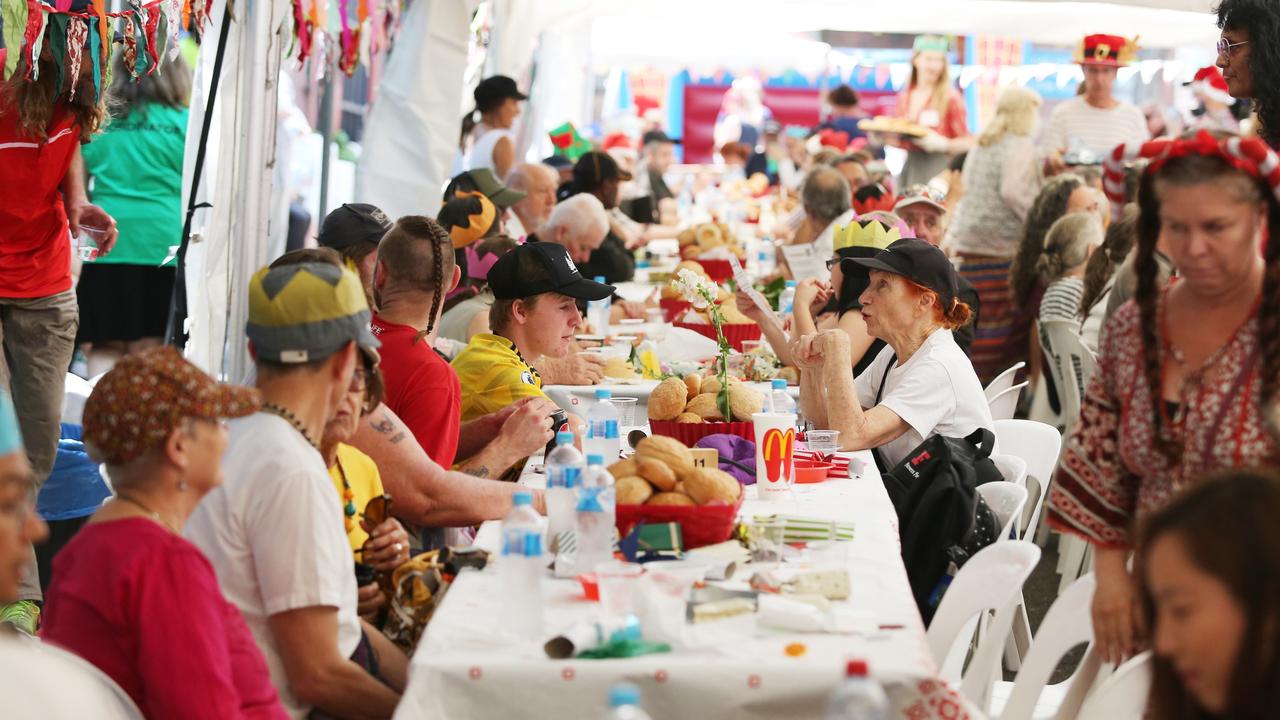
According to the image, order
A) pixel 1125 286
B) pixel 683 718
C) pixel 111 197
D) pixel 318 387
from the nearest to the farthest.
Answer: pixel 683 718 → pixel 318 387 → pixel 1125 286 → pixel 111 197

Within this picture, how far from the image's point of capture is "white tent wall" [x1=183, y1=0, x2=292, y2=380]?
17.1 ft

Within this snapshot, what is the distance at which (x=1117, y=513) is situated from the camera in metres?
2.55

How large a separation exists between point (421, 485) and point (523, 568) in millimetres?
702

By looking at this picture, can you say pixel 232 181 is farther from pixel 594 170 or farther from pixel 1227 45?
pixel 594 170

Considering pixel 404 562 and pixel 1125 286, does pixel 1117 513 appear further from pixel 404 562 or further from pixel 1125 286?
pixel 1125 286

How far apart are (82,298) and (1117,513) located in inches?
225

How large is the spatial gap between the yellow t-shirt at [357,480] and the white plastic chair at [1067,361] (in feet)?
12.8

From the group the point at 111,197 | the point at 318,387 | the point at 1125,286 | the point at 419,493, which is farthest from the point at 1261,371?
the point at 111,197

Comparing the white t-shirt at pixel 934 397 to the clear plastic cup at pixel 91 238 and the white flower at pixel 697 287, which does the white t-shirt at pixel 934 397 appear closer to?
the white flower at pixel 697 287

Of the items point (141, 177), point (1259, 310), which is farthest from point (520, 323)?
point (141, 177)

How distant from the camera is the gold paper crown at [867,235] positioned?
5082 millimetres

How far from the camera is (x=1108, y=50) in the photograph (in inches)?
359

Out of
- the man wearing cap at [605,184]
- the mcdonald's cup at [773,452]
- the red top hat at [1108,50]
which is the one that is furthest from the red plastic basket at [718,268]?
the mcdonald's cup at [773,452]

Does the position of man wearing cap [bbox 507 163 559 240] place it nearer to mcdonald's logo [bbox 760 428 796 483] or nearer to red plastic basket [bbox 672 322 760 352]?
red plastic basket [bbox 672 322 760 352]
